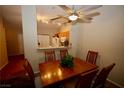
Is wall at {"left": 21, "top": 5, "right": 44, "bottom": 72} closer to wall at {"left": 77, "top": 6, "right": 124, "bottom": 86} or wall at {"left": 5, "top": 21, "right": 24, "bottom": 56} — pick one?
wall at {"left": 77, "top": 6, "right": 124, "bottom": 86}

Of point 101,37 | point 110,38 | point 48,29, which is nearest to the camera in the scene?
point 110,38

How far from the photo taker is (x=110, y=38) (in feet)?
8.11

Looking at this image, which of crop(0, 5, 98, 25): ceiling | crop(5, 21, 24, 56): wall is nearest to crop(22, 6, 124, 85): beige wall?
crop(0, 5, 98, 25): ceiling

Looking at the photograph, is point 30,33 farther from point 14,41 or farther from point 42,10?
point 14,41

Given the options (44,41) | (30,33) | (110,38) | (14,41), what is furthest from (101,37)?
(14,41)

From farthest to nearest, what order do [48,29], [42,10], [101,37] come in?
[48,29], [42,10], [101,37]

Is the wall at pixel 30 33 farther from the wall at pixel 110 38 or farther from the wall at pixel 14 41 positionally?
the wall at pixel 14 41

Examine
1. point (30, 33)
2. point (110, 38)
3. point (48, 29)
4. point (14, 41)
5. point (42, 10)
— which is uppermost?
point (42, 10)

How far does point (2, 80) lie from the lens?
261 cm

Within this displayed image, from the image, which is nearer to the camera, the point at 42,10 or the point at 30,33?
the point at 30,33

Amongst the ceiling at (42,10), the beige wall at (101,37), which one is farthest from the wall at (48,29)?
the beige wall at (101,37)

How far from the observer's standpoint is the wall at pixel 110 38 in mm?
2238

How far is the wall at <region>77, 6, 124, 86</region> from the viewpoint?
7.34 feet

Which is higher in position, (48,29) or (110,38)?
(48,29)
